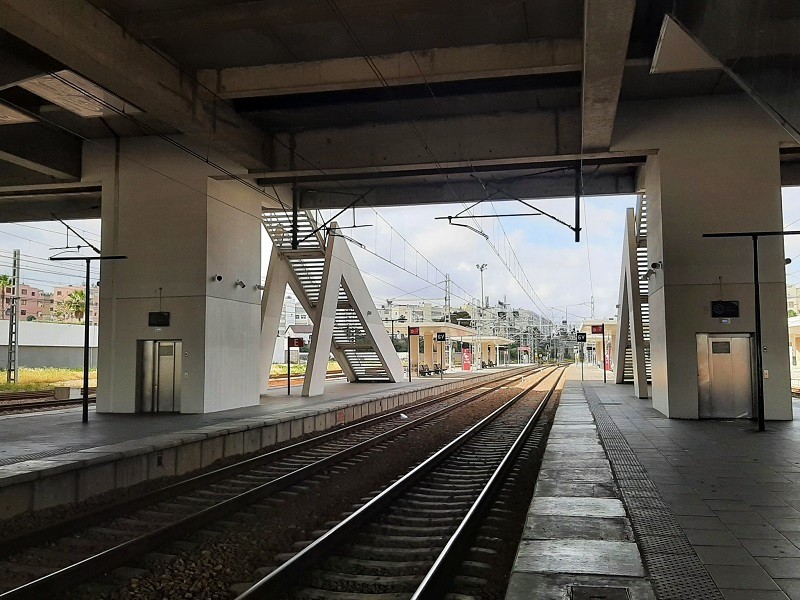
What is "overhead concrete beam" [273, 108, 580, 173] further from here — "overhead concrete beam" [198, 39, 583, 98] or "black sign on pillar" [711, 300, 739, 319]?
"black sign on pillar" [711, 300, 739, 319]

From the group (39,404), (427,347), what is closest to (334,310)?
(39,404)

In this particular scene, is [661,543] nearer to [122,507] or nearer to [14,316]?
[122,507]

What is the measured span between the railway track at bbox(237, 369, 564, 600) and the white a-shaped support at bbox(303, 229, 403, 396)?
13.0 m

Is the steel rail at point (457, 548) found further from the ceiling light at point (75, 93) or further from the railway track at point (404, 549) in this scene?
the ceiling light at point (75, 93)

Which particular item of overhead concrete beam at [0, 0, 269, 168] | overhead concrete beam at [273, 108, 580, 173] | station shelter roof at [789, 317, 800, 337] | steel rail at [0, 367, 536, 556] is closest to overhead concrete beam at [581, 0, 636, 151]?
overhead concrete beam at [273, 108, 580, 173]

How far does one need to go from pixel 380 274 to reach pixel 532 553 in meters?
35.5

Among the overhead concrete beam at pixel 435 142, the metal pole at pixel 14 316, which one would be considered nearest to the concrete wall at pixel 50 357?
the metal pole at pixel 14 316

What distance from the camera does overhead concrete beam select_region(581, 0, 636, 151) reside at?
9.39 m

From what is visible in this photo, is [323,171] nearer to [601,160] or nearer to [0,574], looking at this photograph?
[601,160]

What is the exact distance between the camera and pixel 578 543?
18.8 feet

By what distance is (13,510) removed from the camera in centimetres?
815

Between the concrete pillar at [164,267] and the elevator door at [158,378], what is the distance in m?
0.33

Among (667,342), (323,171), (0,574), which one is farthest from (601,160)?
(0,574)

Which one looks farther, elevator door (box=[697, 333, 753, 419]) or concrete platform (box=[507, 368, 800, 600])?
elevator door (box=[697, 333, 753, 419])
